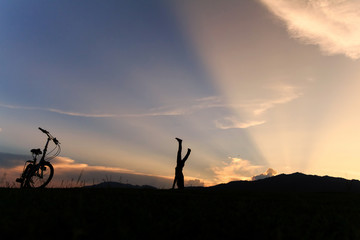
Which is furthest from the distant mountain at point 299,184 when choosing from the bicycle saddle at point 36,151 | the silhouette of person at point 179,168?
the bicycle saddle at point 36,151

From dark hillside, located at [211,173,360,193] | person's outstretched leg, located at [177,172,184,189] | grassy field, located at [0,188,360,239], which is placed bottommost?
grassy field, located at [0,188,360,239]

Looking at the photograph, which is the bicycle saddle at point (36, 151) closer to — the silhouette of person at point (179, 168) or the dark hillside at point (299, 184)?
the silhouette of person at point (179, 168)

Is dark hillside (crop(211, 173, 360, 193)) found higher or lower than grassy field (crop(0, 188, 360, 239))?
higher

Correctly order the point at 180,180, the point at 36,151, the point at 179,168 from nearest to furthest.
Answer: the point at 36,151, the point at 180,180, the point at 179,168

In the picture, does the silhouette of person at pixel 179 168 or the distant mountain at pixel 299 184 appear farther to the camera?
the distant mountain at pixel 299 184

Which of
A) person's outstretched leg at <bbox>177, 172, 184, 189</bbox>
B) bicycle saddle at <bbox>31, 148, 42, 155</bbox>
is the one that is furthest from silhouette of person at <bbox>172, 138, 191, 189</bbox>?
bicycle saddle at <bbox>31, 148, 42, 155</bbox>

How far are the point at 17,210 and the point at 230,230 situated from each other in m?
5.20

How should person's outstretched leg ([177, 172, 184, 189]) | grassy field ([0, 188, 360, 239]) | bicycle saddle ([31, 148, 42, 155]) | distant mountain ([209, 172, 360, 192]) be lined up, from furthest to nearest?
distant mountain ([209, 172, 360, 192]) < person's outstretched leg ([177, 172, 184, 189]) < bicycle saddle ([31, 148, 42, 155]) < grassy field ([0, 188, 360, 239])

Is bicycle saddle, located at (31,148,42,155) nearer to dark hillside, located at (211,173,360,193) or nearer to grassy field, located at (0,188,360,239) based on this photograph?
grassy field, located at (0,188,360,239)

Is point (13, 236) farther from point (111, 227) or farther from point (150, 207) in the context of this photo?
point (150, 207)

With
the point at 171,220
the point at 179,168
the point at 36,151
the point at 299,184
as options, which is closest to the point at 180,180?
the point at 179,168

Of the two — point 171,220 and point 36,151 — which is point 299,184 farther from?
point 171,220

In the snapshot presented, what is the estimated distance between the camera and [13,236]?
4.89 metres

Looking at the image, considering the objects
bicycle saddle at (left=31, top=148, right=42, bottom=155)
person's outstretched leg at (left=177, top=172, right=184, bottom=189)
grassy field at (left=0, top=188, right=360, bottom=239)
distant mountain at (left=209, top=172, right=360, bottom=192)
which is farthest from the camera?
distant mountain at (left=209, top=172, right=360, bottom=192)
